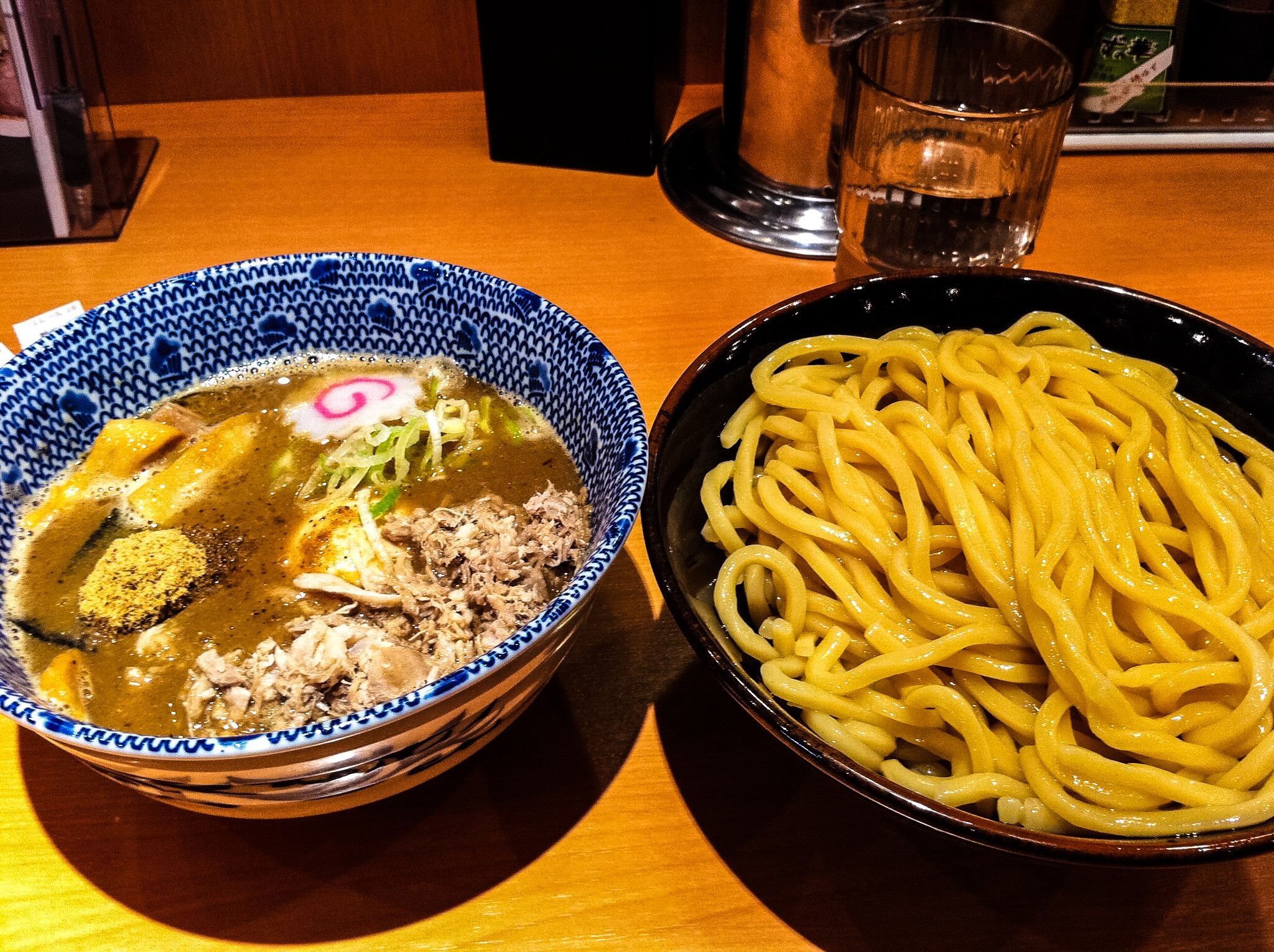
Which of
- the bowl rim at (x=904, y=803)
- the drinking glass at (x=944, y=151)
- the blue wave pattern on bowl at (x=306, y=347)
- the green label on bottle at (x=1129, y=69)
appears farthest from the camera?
the green label on bottle at (x=1129, y=69)

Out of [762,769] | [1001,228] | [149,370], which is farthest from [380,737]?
[1001,228]

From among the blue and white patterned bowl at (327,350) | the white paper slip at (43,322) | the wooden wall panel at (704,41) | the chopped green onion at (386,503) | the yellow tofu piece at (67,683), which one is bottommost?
the white paper slip at (43,322)

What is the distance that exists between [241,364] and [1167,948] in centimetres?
99

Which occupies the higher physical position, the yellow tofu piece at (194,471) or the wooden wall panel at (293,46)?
the wooden wall panel at (293,46)

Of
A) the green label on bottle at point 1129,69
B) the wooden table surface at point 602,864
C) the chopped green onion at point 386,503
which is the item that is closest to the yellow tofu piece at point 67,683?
the wooden table surface at point 602,864

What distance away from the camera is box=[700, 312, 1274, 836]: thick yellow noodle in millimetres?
731

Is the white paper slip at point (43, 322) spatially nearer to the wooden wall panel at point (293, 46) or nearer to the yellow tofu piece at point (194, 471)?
the yellow tofu piece at point (194, 471)

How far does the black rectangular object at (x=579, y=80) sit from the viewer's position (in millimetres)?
1513

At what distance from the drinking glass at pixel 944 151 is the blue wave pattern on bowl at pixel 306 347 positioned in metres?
0.61

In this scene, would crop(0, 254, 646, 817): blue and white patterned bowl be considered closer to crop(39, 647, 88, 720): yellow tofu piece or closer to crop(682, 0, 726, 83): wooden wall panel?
crop(39, 647, 88, 720): yellow tofu piece

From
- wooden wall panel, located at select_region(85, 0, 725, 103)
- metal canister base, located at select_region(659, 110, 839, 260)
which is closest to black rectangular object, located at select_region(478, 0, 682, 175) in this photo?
metal canister base, located at select_region(659, 110, 839, 260)

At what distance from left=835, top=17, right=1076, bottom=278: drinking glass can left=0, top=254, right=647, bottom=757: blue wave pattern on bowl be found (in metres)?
0.61

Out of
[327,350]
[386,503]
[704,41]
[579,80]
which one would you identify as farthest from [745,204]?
[386,503]

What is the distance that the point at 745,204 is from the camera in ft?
5.32
